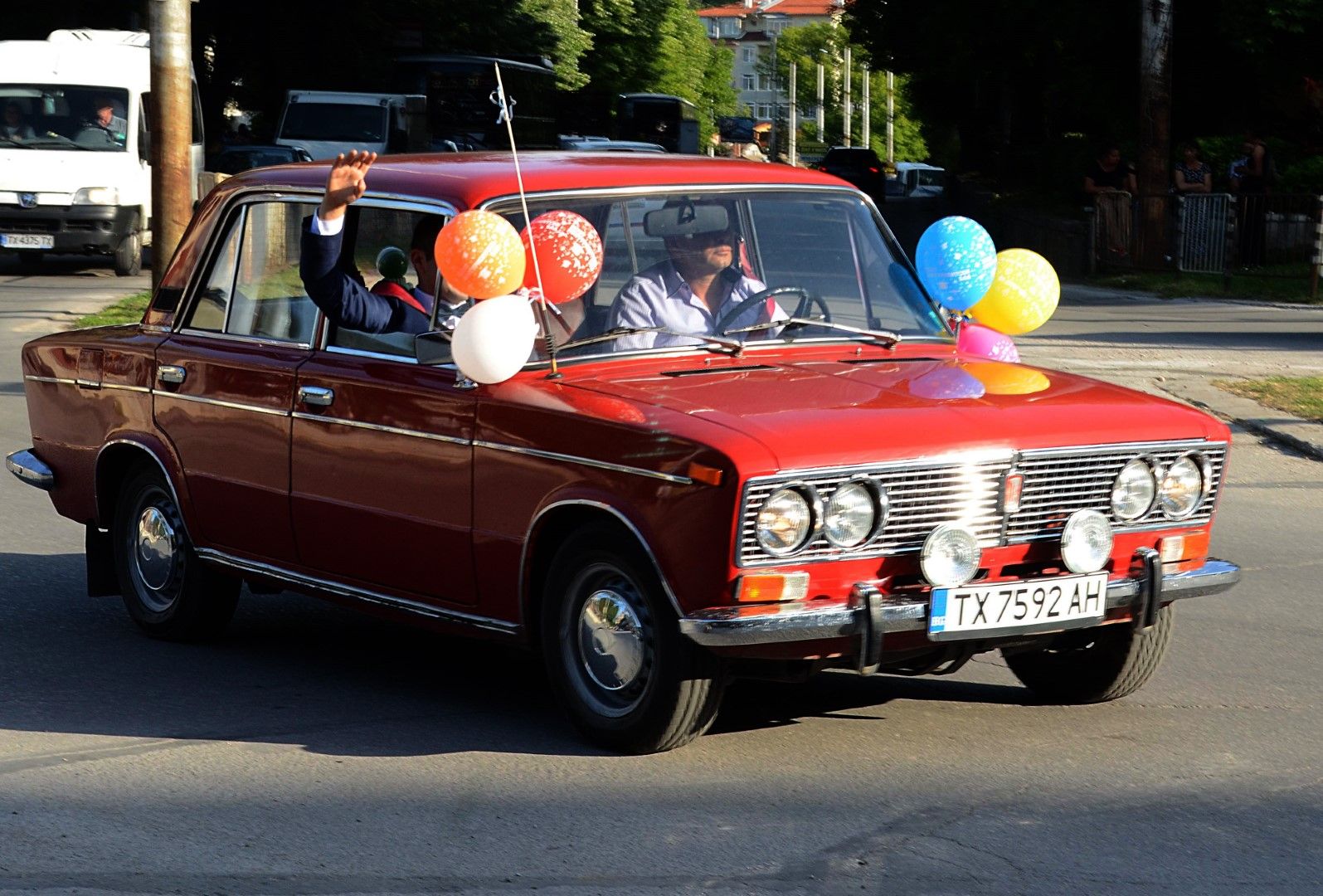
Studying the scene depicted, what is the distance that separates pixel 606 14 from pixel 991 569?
62851mm

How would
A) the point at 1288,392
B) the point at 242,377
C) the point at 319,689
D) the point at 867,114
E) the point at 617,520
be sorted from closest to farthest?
the point at 617,520 → the point at 319,689 → the point at 242,377 → the point at 1288,392 → the point at 867,114

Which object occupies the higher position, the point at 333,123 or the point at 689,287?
the point at 333,123

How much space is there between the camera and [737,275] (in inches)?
256

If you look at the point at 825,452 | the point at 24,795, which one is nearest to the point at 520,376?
the point at 825,452

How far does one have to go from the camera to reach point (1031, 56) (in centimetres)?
4512

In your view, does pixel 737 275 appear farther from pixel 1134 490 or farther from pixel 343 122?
pixel 343 122

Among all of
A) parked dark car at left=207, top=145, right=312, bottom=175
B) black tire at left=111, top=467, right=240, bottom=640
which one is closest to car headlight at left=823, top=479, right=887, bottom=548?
black tire at left=111, top=467, right=240, bottom=640

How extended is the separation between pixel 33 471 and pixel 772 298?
3277 mm

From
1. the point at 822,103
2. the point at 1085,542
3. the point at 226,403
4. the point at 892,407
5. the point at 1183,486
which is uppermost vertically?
the point at 822,103

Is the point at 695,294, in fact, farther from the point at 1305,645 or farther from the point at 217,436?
the point at 1305,645

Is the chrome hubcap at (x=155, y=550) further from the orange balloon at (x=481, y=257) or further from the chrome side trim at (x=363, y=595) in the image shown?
the orange balloon at (x=481, y=257)

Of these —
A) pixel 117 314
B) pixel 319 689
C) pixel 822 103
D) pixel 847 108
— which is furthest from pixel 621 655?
pixel 822 103

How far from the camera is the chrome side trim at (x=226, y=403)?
22.2ft

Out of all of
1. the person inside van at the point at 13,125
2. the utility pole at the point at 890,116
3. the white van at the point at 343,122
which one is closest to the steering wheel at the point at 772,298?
the person inside van at the point at 13,125
